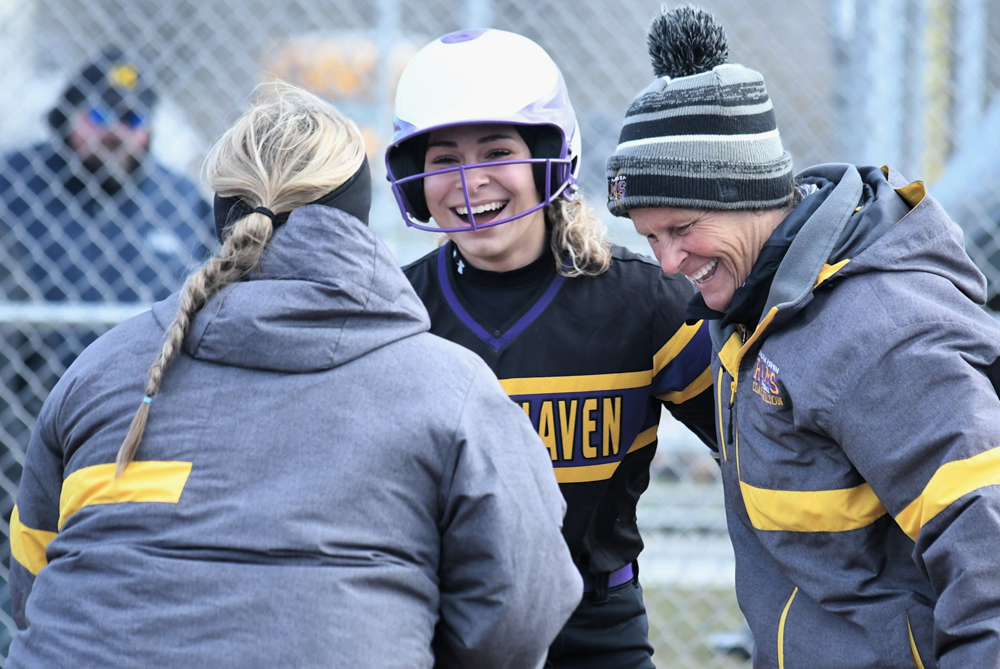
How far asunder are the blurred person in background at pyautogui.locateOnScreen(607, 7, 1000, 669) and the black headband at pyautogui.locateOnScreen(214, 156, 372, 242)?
0.57m

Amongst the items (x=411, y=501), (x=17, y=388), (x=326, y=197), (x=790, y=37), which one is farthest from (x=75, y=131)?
(x=790, y=37)

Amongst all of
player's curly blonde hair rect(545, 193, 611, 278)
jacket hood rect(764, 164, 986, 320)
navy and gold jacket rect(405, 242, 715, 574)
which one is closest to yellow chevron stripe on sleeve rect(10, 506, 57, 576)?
navy and gold jacket rect(405, 242, 715, 574)

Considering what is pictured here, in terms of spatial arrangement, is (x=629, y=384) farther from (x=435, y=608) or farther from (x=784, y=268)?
(x=435, y=608)

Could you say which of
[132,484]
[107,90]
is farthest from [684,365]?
[107,90]

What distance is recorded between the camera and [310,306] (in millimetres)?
1550

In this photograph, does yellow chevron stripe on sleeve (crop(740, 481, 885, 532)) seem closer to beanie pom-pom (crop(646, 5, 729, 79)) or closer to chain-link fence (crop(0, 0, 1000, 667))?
beanie pom-pom (crop(646, 5, 729, 79))

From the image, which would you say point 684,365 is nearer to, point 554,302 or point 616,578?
point 554,302

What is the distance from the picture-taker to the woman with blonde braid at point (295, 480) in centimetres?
144

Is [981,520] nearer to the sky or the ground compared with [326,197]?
nearer to the ground

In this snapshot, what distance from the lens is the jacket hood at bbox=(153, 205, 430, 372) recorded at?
154 cm

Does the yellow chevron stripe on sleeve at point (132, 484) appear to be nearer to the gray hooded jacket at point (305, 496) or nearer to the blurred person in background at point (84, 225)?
the gray hooded jacket at point (305, 496)

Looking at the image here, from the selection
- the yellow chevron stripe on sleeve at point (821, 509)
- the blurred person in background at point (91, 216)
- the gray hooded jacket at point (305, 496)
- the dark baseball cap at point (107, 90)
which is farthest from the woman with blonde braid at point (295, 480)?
the dark baseball cap at point (107, 90)

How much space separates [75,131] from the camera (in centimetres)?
391

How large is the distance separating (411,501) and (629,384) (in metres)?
0.92
